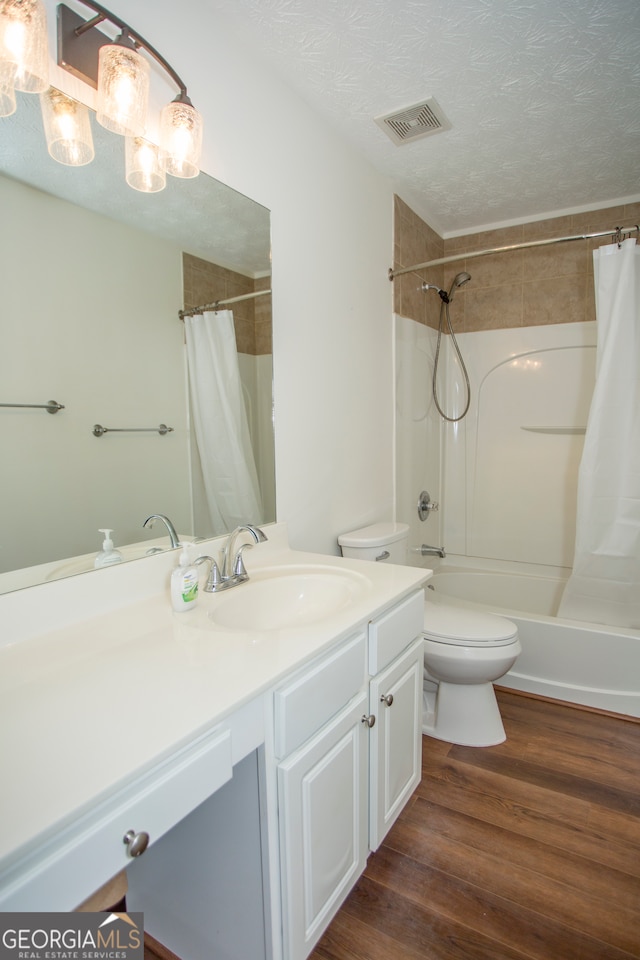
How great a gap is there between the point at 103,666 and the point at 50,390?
1.86 feet

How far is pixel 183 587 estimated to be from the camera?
3.74 feet

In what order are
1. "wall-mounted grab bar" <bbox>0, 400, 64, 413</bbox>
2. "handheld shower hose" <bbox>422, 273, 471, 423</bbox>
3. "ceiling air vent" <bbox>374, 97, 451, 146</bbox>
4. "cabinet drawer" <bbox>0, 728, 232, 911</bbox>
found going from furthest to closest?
"handheld shower hose" <bbox>422, 273, 471, 423</bbox> < "ceiling air vent" <bbox>374, 97, 451, 146</bbox> < "wall-mounted grab bar" <bbox>0, 400, 64, 413</bbox> < "cabinet drawer" <bbox>0, 728, 232, 911</bbox>

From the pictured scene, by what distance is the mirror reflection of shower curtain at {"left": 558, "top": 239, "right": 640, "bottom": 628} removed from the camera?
2217mm

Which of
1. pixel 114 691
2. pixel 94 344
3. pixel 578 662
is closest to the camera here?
pixel 114 691

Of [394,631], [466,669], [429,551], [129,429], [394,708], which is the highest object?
[129,429]

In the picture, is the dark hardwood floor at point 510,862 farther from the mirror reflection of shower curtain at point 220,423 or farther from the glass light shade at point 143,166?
the glass light shade at point 143,166

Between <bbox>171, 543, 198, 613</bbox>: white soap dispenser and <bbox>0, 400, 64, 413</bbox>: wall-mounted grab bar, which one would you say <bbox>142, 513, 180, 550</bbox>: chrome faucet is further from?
<bbox>0, 400, 64, 413</bbox>: wall-mounted grab bar

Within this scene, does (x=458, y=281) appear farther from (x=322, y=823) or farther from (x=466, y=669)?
(x=322, y=823)

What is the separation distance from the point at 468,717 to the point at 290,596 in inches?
41.0

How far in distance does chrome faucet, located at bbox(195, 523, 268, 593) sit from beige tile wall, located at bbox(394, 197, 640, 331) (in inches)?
62.3

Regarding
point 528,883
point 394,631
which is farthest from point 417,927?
point 394,631

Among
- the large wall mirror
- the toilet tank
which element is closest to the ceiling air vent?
the large wall mirror

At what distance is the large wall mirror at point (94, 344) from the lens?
3.15ft

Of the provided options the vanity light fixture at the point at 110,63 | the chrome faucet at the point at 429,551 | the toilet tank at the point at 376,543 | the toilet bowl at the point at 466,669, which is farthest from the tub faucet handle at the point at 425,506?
the vanity light fixture at the point at 110,63
